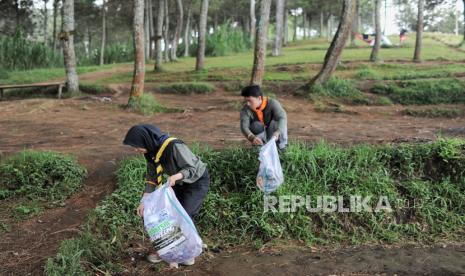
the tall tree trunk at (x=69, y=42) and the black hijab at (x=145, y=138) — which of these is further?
the tall tree trunk at (x=69, y=42)

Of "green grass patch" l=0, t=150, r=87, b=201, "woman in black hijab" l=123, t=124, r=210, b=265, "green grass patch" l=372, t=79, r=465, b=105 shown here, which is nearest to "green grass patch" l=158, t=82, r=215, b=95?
"green grass patch" l=372, t=79, r=465, b=105

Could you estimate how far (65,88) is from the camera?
42.3ft

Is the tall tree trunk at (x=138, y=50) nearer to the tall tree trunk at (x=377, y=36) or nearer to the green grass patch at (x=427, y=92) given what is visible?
the green grass patch at (x=427, y=92)

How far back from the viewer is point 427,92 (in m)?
11.3

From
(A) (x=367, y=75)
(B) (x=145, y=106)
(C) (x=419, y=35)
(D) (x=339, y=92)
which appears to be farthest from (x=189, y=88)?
(C) (x=419, y=35)

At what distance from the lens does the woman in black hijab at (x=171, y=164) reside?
12.4 ft

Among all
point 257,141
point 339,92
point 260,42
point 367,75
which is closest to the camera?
point 257,141

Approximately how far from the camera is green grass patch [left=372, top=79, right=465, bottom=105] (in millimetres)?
11148

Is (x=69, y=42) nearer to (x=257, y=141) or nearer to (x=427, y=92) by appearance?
(x=257, y=141)

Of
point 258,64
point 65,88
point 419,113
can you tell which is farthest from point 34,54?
point 419,113

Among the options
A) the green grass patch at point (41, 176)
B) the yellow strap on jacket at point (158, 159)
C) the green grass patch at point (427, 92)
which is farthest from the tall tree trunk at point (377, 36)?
the yellow strap on jacket at point (158, 159)

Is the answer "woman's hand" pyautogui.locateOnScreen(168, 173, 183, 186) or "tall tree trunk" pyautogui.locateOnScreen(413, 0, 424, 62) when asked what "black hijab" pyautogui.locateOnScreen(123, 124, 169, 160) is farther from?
"tall tree trunk" pyautogui.locateOnScreen(413, 0, 424, 62)

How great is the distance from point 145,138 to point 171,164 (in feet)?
1.20

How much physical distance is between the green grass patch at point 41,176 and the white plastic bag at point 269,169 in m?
2.53
